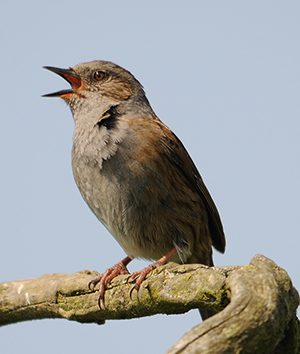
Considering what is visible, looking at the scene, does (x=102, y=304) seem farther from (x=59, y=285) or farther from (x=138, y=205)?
(x=138, y=205)

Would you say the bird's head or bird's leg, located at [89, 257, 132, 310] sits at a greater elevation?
the bird's head

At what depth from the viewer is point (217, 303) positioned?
112 inches

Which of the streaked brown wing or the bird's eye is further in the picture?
the bird's eye

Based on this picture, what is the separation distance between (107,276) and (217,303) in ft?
5.82

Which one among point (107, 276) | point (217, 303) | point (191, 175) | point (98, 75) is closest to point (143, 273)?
point (107, 276)

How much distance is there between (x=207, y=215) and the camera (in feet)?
17.9

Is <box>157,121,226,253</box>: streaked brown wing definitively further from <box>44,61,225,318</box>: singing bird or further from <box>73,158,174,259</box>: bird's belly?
<box>73,158,174,259</box>: bird's belly

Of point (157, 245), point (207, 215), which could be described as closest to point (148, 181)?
point (157, 245)

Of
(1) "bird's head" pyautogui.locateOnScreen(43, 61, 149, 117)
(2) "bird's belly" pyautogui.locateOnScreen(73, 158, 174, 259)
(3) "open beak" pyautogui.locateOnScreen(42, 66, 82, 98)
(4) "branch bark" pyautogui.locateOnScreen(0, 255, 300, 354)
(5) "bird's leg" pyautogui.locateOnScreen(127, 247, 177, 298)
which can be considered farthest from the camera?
(3) "open beak" pyautogui.locateOnScreen(42, 66, 82, 98)

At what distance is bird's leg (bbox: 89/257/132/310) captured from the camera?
3916 mm

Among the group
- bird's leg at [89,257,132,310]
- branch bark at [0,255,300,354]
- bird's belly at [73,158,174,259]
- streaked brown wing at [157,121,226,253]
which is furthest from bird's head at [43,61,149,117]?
branch bark at [0,255,300,354]

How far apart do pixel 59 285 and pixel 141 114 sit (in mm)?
2154

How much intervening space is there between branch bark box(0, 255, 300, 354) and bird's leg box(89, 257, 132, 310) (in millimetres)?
51

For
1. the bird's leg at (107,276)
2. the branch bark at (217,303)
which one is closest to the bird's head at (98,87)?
the bird's leg at (107,276)
